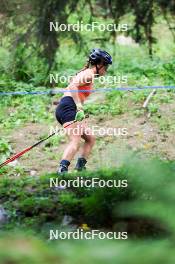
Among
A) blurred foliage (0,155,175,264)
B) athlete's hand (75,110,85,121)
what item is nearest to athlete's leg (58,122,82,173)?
athlete's hand (75,110,85,121)

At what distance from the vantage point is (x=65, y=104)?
7148mm

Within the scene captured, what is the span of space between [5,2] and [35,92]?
260cm

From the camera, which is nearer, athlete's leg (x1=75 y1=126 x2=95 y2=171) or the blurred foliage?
the blurred foliage

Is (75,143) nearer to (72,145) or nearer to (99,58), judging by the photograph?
(72,145)

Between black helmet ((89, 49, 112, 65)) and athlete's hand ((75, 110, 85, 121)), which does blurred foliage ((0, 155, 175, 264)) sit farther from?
black helmet ((89, 49, 112, 65))

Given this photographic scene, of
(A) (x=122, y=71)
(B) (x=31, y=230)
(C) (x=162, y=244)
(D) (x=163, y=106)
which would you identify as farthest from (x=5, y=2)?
(C) (x=162, y=244)

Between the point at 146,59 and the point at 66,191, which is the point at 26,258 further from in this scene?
the point at 146,59

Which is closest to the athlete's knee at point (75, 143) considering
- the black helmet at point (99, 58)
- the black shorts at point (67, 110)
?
the black shorts at point (67, 110)

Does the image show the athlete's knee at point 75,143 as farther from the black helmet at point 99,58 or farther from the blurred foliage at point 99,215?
the blurred foliage at point 99,215

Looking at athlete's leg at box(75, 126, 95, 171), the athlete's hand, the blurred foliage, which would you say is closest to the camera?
the blurred foliage

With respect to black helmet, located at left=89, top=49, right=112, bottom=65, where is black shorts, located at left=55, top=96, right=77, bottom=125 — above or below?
below

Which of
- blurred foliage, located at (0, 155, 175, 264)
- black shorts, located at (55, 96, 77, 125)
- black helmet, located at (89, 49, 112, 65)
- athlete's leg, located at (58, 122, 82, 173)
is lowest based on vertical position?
blurred foliage, located at (0, 155, 175, 264)

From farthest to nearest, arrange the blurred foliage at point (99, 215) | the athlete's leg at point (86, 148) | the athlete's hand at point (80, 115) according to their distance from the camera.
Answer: the athlete's leg at point (86, 148)
the athlete's hand at point (80, 115)
the blurred foliage at point (99, 215)

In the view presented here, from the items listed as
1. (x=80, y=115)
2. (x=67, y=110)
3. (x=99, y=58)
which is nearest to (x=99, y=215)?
(x=80, y=115)
